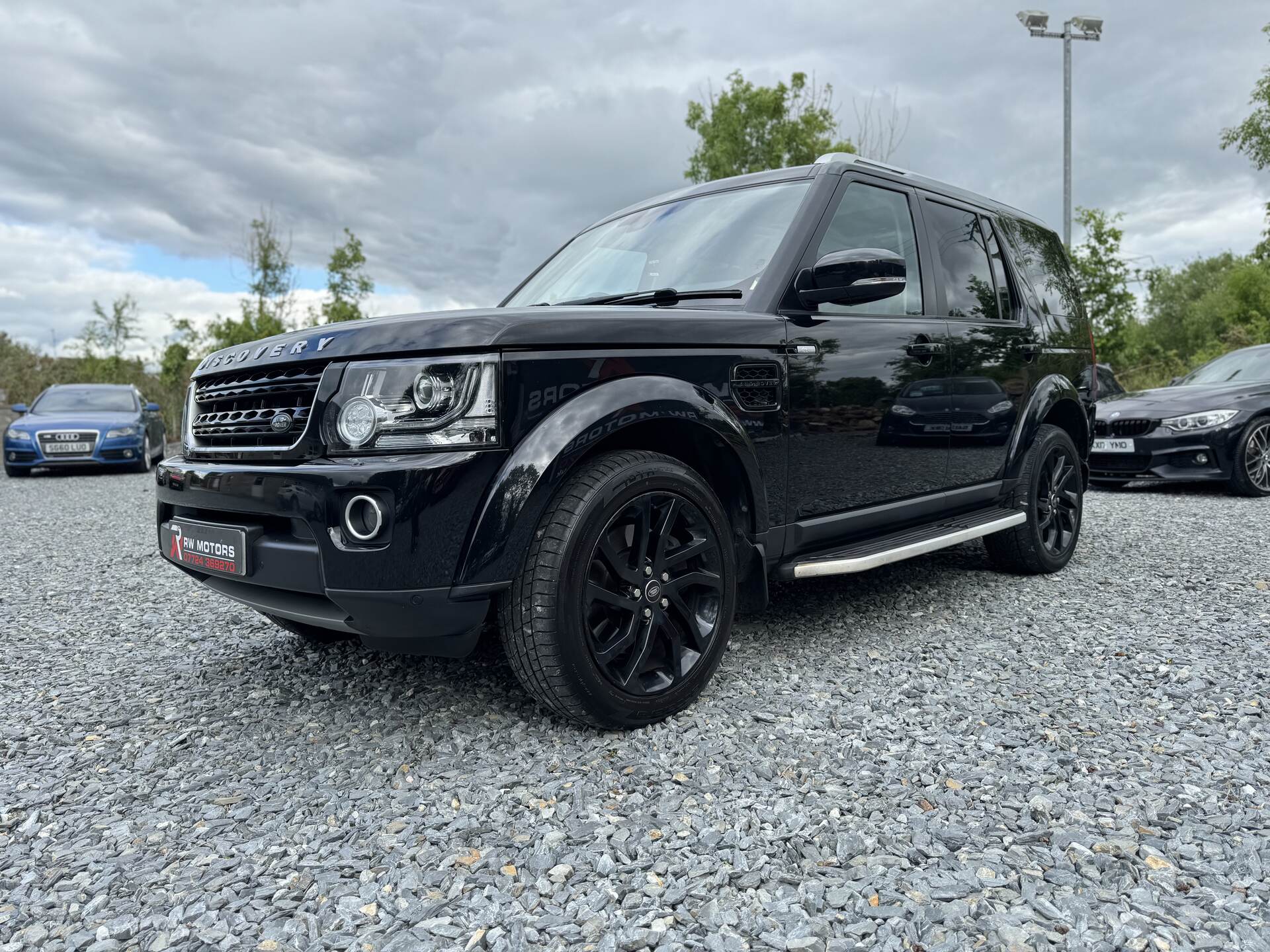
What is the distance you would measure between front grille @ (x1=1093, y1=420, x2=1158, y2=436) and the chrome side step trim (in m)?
5.02

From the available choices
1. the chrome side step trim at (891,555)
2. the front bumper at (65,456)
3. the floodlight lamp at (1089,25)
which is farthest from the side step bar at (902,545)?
the floodlight lamp at (1089,25)

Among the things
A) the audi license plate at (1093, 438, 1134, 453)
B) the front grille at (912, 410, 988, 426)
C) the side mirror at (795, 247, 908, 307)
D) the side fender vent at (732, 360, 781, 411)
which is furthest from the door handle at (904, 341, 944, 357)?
the audi license plate at (1093, 438, 1134, 453)

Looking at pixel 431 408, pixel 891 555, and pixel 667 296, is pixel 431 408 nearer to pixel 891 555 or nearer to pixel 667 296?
pixel 667 296

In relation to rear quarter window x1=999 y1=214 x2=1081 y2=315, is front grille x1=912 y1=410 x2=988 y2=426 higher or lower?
lower

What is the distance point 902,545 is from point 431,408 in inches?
79.3

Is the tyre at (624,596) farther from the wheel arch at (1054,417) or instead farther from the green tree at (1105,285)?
the green tree at (1105,285)

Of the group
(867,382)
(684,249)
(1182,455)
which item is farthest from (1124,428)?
(684,249)

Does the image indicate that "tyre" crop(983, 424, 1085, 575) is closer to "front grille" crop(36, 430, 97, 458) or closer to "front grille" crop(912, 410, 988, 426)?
"front grille" crop(912, 410, 988, 426)

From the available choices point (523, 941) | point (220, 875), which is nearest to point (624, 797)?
point (523, 941)

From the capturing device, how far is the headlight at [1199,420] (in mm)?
7852

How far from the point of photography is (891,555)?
3.22 metres

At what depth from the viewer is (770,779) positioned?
229cm

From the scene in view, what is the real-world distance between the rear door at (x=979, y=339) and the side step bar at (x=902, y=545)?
188 mm

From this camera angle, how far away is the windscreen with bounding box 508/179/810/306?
10.4 feet
